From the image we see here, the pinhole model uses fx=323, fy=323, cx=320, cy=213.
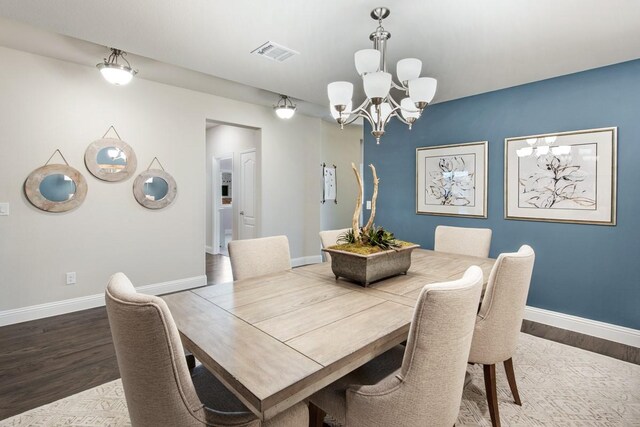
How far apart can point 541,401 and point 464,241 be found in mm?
1290

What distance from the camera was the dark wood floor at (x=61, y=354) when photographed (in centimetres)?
209

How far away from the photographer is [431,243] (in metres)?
4.16

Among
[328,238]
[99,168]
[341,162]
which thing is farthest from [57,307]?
[341,162]

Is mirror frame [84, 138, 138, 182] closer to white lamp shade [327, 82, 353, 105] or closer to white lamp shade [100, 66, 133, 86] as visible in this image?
white lamp shade [100, 66, 133, 86]

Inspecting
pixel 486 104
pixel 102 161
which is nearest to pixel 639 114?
pixel 486 104

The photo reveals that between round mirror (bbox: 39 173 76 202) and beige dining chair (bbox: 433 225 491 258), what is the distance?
376 centimetres

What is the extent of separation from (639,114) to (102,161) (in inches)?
Answer: 205

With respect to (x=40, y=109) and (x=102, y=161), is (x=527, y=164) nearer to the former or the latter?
(x=102, y=161)

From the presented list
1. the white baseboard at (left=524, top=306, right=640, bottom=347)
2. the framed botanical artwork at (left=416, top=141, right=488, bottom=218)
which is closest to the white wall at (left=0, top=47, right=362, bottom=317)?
the framed botanical artwork at (left=416, top=141, right=488, bottom=218)

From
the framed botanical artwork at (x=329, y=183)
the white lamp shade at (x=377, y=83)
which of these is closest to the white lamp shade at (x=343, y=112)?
the white lamp shade at (x=377, y=83)

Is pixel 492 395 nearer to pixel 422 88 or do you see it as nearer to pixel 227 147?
pixel 422 88

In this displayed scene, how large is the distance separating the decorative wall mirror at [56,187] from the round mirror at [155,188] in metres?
0.61

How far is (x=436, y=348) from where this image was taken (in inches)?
40.7

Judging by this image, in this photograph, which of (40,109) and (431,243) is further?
(431,243)
